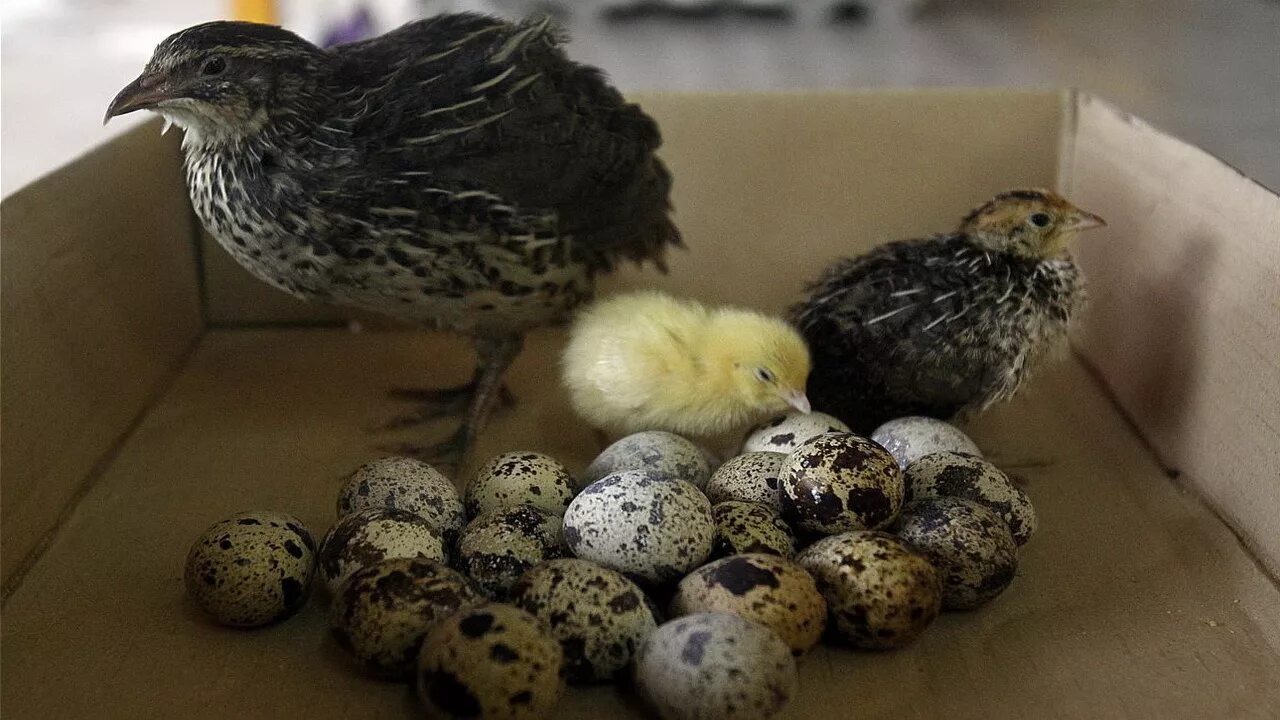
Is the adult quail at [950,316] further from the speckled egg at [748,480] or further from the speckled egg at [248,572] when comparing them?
the speckled egg at [248,572]

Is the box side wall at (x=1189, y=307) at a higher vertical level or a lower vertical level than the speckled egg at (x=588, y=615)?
lower

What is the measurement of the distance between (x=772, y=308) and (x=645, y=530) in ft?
3.09

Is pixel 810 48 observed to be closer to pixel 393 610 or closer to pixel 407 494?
pixel 407 494

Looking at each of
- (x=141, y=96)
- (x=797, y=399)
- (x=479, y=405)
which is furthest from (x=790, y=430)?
(x=141, y=96)

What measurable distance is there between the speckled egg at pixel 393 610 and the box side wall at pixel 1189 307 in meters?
0.94

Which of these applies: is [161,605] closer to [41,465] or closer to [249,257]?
[41,465]

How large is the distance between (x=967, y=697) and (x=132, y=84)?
3.68ft

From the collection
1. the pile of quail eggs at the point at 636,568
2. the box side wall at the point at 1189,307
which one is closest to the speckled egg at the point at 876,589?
the pile of quail eggs at the point at 636,568

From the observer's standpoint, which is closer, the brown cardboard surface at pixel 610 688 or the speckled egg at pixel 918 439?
the brown cardboard surface at pixel 610 688

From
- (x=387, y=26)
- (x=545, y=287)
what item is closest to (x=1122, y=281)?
(x=545, y=287)

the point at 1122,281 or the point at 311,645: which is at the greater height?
the point at 311,645

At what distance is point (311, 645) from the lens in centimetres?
117

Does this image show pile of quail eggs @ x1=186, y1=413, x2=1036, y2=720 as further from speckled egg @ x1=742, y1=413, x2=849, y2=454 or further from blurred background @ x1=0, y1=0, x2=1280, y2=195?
blurred background @ x1=0, y1=0, x2=1280, y2=195

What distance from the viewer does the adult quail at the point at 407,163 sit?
1.36 meters
